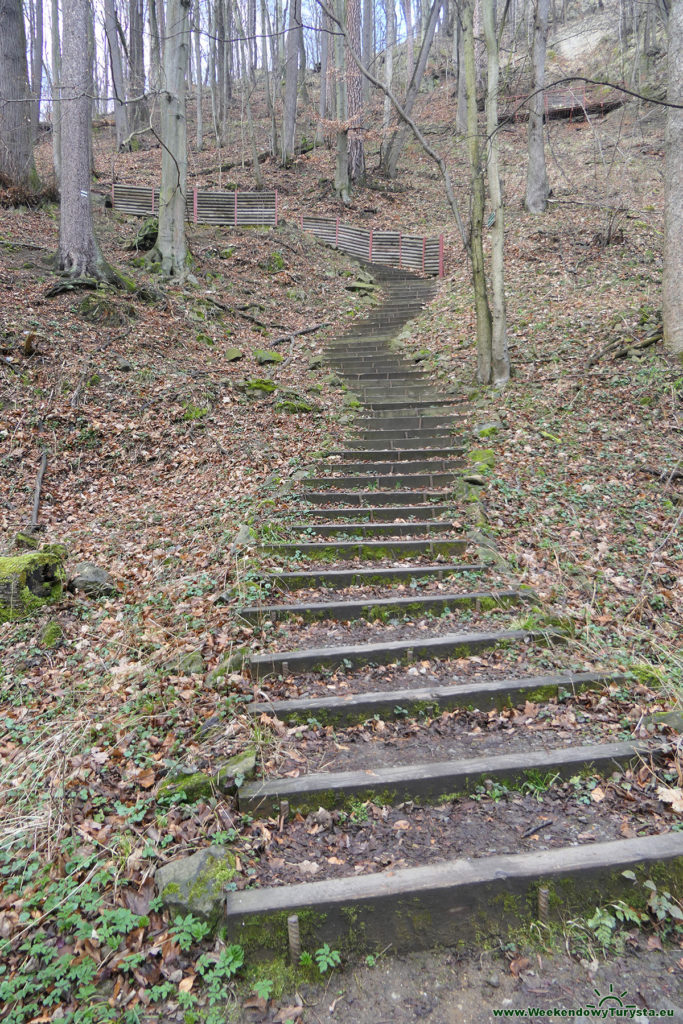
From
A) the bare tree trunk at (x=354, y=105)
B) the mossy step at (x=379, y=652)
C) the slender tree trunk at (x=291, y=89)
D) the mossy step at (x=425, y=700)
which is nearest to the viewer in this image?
the mossy step at (x=425, y=700)

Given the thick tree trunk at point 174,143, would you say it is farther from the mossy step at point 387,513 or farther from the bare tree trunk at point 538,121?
the mossy step at point 387,513

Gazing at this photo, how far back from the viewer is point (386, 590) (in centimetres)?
513

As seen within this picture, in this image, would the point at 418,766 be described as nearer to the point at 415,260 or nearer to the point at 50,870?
the point at 50,870

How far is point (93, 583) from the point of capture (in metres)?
5.32

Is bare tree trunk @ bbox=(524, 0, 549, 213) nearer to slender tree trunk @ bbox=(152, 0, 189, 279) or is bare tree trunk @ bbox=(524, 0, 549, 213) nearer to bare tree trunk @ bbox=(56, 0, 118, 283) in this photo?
slender tree trunk @ bbox=(152, 0, 189, 279)

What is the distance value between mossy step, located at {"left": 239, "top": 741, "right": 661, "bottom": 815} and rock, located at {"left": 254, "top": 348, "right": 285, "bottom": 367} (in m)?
9.71

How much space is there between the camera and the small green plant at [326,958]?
2.48 m

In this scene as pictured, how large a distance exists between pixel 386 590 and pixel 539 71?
1658cm

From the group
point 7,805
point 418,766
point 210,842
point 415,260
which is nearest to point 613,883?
point 418,766

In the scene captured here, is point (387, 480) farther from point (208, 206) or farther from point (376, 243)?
point (208, 206)

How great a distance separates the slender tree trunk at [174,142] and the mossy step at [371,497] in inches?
357

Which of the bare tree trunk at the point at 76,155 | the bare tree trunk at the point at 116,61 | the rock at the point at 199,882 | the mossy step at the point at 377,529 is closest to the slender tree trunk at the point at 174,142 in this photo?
the bare tree trunk at the point at 76,155

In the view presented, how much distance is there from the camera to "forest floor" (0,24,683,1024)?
97.5 inches

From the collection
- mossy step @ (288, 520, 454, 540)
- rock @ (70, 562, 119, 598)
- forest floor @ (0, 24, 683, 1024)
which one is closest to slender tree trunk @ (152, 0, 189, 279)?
forest floor @ (0, 24, 683, 1024)
